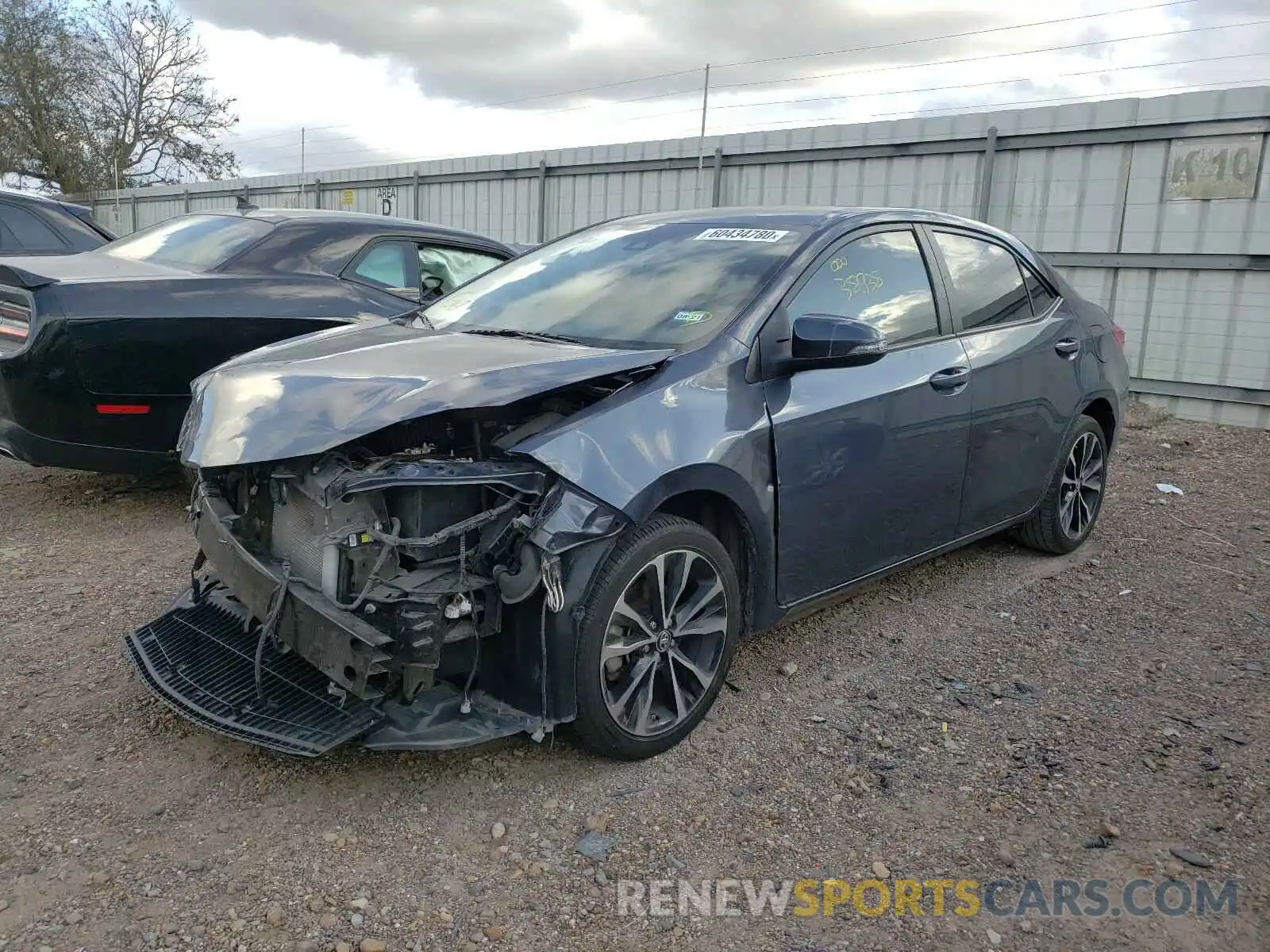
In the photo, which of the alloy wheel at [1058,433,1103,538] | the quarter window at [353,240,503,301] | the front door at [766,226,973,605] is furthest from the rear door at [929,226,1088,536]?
the quarter window at [353,240,503,301]

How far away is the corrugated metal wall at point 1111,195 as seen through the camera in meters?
8.63

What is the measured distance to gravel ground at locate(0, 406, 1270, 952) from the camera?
93.7 inches

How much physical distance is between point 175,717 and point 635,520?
1.68 metres

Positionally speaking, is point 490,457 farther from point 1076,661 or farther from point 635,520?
point 1076,661

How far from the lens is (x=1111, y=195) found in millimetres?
9219

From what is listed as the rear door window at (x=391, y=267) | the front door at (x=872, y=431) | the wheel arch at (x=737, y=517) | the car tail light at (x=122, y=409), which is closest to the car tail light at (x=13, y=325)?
the car tail light at (x=122, y=409)

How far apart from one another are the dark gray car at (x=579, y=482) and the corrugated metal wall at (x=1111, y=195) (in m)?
5.96

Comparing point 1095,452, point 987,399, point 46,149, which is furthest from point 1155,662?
point 46,149

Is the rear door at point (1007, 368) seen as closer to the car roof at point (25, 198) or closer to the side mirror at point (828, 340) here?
the side mirror at point (828, 340)

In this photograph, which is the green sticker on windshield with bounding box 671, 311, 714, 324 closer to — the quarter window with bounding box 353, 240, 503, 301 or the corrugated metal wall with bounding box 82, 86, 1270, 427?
the quarter window with bounding box 353, 240, 503, 301

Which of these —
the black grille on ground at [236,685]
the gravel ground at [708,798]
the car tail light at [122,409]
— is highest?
the car tail light at [122,409]

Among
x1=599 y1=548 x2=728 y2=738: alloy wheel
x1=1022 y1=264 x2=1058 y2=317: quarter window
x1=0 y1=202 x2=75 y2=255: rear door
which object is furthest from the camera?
x1=0 y1=202 x2=75 y2=255: rear door

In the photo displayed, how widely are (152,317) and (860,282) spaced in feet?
10.7

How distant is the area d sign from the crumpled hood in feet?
25.1
